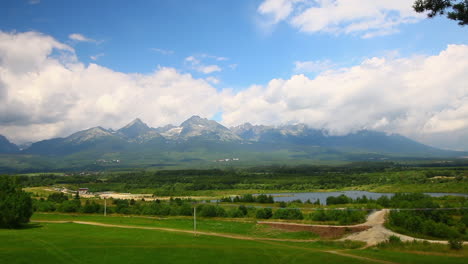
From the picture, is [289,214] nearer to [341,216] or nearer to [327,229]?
[341,216]

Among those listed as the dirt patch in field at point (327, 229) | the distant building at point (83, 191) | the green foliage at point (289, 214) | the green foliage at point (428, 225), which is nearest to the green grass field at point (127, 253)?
the dirt patch in field at point (327, 229)

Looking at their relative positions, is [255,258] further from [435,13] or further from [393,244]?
[435,13]

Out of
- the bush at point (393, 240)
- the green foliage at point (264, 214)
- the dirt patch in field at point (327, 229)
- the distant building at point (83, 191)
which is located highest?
the bush at point (393, 240)

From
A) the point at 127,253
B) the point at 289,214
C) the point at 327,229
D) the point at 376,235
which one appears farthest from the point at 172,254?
the point at 289,214

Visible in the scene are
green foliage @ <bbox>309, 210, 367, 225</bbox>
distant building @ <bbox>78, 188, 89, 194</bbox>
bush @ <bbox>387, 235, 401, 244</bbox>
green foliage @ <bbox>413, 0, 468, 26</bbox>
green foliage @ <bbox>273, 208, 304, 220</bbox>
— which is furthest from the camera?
distant building @ <bbox>78, 188, 89, 194</bbox>

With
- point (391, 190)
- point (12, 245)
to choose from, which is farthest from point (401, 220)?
point (391, 190)

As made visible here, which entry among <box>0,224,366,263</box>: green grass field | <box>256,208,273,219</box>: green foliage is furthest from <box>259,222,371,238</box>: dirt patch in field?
<box>0,224,366,263</box>: green grass field

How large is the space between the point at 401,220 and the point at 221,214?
30473mm

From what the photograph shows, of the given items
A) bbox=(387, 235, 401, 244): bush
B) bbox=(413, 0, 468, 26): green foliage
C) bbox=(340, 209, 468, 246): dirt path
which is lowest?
bbox=(340, 209, 468, 246): dirt path

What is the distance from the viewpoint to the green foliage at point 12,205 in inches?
1587

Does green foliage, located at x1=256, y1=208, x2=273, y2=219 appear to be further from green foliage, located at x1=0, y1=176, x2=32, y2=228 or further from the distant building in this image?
the distant building

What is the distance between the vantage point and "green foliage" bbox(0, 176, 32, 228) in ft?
132

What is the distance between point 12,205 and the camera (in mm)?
41188

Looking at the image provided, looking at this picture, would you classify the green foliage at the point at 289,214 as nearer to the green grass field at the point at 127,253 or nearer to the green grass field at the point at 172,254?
the green grass field at the point at 172,254
